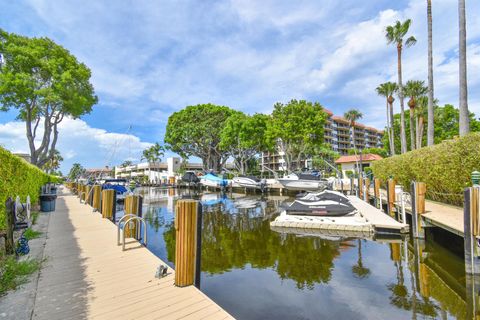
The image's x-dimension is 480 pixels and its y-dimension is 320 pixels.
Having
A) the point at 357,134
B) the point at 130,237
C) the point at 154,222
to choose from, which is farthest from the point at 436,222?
the point at 357,134

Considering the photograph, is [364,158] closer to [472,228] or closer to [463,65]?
[463,65]

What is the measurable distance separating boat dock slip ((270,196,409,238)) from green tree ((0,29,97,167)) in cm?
2158

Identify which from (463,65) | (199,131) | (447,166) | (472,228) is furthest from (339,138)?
(472,228)

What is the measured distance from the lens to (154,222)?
482 inches

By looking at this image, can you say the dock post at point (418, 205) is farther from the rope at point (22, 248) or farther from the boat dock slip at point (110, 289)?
the rope at point (22, 248)

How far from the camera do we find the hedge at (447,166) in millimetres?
8172

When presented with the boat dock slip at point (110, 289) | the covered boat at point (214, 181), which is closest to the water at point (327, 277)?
the boat dock slip at point (110, 289)

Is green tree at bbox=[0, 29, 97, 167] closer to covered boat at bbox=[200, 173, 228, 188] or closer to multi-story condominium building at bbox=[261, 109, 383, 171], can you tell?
covered boat at bbox=[200, 173, 228, 188]

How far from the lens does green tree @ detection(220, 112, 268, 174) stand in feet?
124

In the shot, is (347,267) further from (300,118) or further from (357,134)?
(357,134)

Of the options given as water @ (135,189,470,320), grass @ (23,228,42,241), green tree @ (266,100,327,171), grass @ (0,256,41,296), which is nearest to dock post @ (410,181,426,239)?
water @ (135,189,470,320)

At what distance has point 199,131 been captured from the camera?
41625mm

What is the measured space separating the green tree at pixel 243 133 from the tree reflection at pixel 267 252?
2778cm

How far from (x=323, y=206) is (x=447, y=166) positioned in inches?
182
